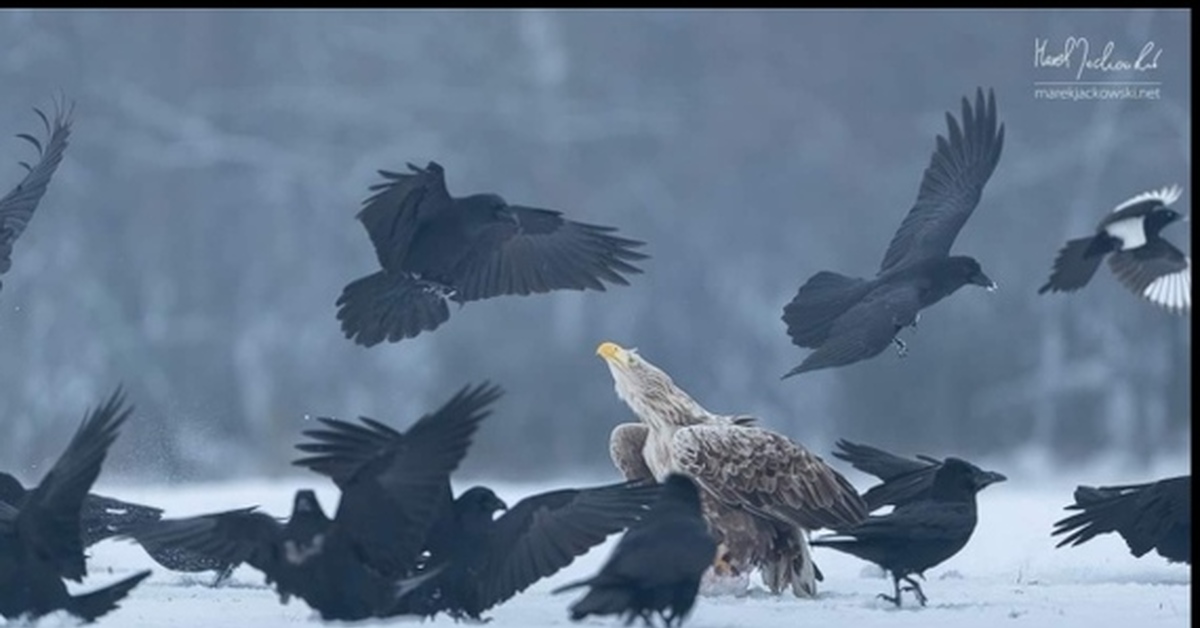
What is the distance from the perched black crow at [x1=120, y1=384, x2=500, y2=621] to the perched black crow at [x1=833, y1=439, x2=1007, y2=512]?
1.79m

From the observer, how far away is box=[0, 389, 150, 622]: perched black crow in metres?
7.27

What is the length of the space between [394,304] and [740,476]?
1.28 metres

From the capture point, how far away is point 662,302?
1109 cm

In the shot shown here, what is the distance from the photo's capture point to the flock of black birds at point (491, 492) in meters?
7.11

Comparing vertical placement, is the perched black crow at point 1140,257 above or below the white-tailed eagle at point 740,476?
above

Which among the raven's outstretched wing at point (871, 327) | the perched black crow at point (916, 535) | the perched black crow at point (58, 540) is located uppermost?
the raven's outstretched wing at point (871, 327)

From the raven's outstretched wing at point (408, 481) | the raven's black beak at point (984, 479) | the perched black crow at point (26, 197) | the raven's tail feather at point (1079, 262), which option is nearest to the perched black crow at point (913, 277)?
the raven's tail feather at point (1079, 262)

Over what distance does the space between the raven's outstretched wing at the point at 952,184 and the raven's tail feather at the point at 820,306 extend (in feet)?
0.65

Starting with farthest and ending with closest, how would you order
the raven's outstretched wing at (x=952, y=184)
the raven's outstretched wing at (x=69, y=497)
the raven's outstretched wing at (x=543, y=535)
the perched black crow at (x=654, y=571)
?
1. the raven's outstretched wing at (x=952, y=184)
2. the raven's outstretched wing at (x=543, y=535)
3. the raven's outstretched wing at (x=69, y=497)
4. the perched black crow at (x=654, y=571)

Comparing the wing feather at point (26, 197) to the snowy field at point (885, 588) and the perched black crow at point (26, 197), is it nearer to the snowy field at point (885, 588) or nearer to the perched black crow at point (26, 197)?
the perched black crow at point (26, 197)

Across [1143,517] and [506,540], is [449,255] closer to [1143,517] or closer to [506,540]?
[506,540]

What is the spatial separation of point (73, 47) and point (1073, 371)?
15.8ft

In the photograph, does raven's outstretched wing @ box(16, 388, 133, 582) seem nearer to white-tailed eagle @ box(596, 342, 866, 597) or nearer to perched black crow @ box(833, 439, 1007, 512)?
white-tailed eagle @ box(596, 342, 866, 597)
